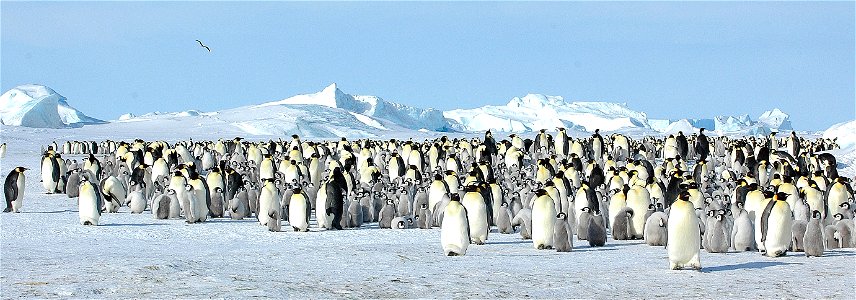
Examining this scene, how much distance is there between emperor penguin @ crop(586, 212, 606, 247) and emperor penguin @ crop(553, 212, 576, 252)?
20.7 inches

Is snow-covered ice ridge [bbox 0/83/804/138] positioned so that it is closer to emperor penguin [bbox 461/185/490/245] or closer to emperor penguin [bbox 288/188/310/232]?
emperor penguin [bbox 288/188/310/232]

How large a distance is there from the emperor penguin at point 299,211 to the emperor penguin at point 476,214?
2041mm

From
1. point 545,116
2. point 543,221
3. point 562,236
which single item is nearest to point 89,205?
point 543,221

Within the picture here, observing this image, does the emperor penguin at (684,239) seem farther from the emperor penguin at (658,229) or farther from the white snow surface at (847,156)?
the white snow surface at (847,156)

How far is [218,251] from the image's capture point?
29.5 ft

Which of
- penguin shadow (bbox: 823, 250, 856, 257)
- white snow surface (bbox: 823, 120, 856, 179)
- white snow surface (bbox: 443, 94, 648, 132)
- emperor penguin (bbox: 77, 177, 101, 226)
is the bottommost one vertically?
penguin shadow (bbox: 823, 250, 856, 257)

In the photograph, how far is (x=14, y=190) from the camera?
12.9 metres

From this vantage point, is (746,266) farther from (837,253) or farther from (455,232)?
(455,232)

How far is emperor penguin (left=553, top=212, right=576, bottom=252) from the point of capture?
9016 mm

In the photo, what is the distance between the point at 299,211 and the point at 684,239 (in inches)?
184

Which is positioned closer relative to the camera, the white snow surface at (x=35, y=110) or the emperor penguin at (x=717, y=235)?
the emperor penguin at (x=717, y=235)

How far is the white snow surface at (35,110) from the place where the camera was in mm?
54375

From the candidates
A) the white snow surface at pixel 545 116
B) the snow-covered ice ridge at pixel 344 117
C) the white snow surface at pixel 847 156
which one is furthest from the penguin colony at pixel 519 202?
the white snow surface at pixel 545 116

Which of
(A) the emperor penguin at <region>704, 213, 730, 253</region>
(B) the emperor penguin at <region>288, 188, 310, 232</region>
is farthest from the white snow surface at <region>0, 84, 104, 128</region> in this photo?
(A) the emperor penguin at <region>704, 213, 730, 253</region>
